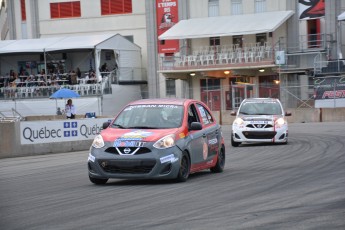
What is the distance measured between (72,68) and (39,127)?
110ft

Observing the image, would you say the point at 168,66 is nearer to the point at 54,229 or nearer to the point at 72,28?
the point at 72,28

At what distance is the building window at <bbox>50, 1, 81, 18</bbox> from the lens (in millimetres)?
62188

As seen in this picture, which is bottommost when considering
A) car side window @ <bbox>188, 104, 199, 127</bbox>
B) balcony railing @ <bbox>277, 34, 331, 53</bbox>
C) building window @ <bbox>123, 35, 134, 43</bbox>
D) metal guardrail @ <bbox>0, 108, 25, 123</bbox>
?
metal guardrail @ <bbox>0, 108, 25, 123</bbox>

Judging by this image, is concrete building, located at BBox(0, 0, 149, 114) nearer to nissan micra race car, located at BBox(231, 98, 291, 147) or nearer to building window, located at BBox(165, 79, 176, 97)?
building window, located at BBox(165, 79, 176, 97)

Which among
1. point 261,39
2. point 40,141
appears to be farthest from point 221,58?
point 40,141

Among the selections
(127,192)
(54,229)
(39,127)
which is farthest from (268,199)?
(39,127)

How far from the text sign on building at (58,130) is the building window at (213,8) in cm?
3067

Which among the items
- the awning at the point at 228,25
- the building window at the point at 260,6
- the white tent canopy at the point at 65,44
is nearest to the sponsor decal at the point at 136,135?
the awning at the point at 228,25

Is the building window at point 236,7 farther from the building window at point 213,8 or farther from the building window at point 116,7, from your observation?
the building window at point 116,7

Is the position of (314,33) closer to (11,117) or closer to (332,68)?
(332,68)

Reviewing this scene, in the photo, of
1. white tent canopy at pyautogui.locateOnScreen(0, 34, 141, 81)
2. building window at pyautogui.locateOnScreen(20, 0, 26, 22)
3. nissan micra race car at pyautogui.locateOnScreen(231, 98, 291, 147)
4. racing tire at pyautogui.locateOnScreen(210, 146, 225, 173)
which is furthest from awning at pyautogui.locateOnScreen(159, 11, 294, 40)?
racing tire at pyautogui.locateOnScreen(210, 146, 225, 173)

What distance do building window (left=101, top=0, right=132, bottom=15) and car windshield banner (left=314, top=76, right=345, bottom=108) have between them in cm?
2096

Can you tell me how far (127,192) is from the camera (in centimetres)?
1250

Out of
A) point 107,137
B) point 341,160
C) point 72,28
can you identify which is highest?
point 72,28
